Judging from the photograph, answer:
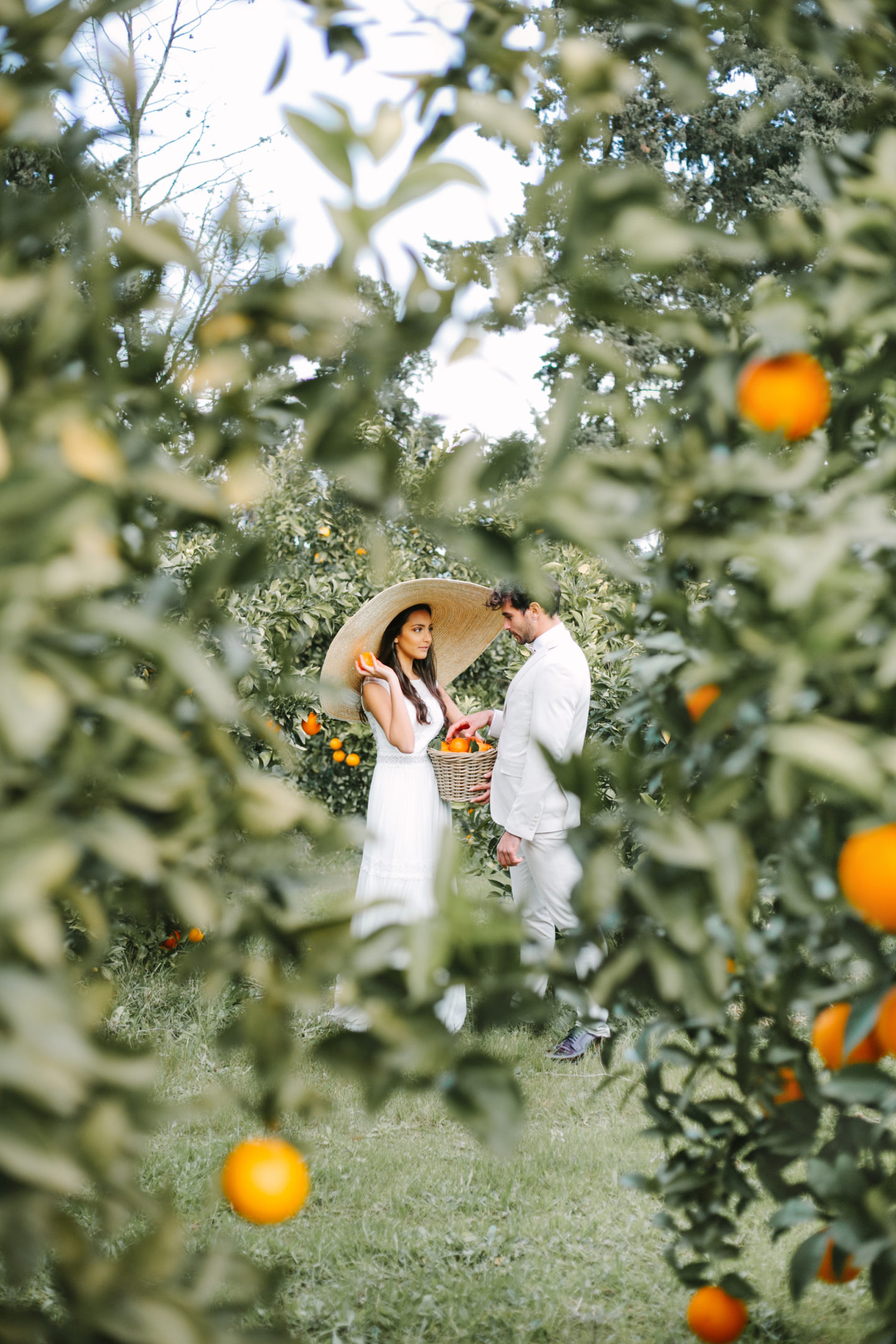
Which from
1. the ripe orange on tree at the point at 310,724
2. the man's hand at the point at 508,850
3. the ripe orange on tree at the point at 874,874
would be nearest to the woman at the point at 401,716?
A: the man's hand at the point at 508,850

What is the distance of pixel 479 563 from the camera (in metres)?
0.68

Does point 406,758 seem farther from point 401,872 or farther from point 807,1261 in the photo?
point 807,1261

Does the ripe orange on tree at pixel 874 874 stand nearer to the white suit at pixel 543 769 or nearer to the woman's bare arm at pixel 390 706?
the white suit at pixel 543 769

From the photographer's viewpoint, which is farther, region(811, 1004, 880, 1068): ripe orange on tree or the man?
the man

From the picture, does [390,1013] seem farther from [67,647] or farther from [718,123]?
[718,123]

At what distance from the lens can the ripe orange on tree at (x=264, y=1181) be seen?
0.89 meters

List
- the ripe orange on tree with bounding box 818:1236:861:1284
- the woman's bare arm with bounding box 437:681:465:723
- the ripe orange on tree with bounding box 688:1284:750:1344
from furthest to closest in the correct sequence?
the woman's bare arm with bounding box 437:681:465:723 → the ripe orange on tree with bounding box 688:1284:750:1344 → the ripe orange on tree with bounding box 818:1236:861:1284

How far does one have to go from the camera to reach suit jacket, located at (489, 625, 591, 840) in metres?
3.88

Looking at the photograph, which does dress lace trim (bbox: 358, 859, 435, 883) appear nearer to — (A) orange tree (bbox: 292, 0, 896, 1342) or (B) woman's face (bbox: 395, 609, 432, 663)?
(B) woman's face (bbox: 395, 609, 432, 663)

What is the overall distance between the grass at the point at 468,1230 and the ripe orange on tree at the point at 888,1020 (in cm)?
116

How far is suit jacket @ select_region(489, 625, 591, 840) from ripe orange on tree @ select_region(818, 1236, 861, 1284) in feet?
9.05

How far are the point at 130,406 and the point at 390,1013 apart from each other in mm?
497

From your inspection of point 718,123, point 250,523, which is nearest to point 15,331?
point 250,523

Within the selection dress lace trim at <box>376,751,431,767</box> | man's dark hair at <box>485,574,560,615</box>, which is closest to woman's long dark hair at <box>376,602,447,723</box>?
dress lace trim at <box>376,751,431,767</box>
